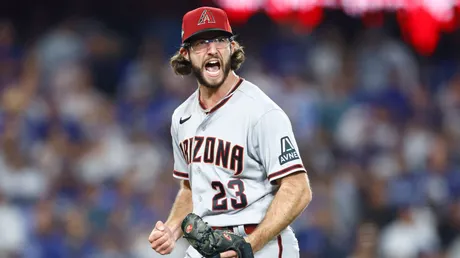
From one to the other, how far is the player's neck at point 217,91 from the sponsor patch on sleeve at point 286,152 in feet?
1.20

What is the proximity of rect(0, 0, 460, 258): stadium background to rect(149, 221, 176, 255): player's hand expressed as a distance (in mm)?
3956

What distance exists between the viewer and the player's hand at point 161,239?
3598mm

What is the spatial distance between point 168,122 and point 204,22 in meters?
5.40

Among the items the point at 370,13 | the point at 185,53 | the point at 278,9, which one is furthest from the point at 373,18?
the point at 185,53

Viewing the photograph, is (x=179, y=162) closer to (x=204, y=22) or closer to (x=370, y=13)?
(x=204, y=22)

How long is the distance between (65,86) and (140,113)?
797 millimetres

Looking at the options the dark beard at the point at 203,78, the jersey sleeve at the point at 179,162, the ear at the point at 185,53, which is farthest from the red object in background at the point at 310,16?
the dark beard at the point at 203,78

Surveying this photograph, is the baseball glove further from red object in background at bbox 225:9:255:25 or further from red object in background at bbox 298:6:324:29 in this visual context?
red object in background at bbox 298:6:324:29

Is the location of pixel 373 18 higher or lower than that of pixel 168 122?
higher

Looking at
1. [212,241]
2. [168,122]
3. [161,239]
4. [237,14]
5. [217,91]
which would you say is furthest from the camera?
[237,14]

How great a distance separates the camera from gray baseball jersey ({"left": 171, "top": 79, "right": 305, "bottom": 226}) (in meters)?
3.52

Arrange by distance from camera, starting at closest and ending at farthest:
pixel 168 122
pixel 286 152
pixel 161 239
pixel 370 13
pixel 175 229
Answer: pixel 286 152, pixel 161 239, pixel 175 229, pixel 168 122, pixel 370 13

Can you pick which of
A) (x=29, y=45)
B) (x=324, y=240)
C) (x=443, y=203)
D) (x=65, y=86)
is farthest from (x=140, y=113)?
(x=443, y=203)

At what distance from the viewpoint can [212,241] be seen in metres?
3.34
